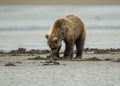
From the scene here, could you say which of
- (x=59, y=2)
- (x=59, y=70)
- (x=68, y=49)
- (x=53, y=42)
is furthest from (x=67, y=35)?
(x=59, y=2)

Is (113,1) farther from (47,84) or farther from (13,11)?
(47,84)

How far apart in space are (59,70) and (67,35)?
85.4 inches

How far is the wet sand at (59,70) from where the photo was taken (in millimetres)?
11125

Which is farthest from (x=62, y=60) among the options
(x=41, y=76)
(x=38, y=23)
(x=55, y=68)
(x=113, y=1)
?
(x=113, y=1)

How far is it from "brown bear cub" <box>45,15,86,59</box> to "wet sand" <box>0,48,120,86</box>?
0.97ft

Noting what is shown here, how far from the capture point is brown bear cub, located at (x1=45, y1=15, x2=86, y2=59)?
14391mm

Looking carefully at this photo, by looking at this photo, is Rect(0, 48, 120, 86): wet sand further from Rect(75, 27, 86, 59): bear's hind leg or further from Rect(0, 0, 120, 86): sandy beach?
Rect(75, 27, 86, 59): bear's hind leg

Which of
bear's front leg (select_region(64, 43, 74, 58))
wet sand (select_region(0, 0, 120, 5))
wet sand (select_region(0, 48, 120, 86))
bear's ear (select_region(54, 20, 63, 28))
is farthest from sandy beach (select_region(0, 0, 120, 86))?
wet sand (select_region(0, 0, 120, 5))

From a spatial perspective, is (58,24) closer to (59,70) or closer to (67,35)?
(67,35)

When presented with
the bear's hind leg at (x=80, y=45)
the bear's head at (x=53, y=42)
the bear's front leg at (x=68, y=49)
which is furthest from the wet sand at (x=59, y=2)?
the bear's head at (x=53, y=42)

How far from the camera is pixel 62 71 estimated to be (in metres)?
12.6

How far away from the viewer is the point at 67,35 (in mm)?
14758

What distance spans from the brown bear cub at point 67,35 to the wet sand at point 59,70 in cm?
29

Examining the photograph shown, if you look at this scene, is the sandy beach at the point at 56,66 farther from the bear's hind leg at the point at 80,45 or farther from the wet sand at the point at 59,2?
the wet sand at the point at 59,2
